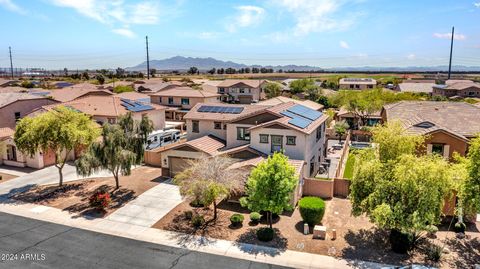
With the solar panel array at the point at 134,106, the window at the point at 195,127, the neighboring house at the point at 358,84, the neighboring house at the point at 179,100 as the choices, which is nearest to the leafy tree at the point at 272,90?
the neighboring house at the point at 179,100

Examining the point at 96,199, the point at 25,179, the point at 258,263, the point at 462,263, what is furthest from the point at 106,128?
the point at 462,263

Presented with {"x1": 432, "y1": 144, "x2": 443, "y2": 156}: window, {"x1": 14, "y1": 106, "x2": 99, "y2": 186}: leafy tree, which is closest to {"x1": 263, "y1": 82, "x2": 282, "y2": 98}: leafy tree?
{"x1": 432, "y1": 144, "x2": 443, "y2": 156}: window

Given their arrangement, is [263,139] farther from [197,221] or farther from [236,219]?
[197,221]

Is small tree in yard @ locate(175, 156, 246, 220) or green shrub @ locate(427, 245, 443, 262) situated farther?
small tree in yard @ locate(175, 156, 246, 220)

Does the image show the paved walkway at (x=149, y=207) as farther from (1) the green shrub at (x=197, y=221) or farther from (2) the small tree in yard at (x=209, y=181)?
(2) the small tree in yard at (x=209, y=181)

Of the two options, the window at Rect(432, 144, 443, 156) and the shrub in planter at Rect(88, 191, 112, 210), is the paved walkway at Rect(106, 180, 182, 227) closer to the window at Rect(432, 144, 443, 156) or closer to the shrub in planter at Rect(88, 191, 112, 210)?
the shrub in planter at Rect(88, 191, 112, 210)

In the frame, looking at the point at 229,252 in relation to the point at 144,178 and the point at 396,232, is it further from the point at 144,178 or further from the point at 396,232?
the point at 144,178
